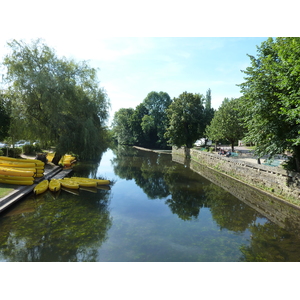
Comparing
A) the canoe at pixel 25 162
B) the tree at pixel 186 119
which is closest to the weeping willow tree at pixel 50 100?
the canoe at pixel 25 162

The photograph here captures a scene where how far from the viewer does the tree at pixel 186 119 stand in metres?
42.2

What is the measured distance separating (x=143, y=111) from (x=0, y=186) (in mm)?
59215

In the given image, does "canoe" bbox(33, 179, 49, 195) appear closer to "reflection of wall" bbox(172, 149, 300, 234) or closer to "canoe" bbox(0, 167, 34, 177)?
"canoe" bbox(0, 167, 34, 177)

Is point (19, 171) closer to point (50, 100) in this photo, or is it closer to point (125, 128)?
point (50, 100)

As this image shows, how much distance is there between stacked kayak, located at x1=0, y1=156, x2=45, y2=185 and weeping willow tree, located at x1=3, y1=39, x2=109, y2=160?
135 inches

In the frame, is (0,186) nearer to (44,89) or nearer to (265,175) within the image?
(44,89)

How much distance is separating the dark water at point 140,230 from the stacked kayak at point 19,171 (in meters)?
1.56

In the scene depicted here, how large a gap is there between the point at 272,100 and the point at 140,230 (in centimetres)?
1028

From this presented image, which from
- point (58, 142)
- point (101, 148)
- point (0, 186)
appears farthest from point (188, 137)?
point (0, 186)

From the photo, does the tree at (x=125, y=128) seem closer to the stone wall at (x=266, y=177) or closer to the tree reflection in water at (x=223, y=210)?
the stone wall at (x=266, y=177)

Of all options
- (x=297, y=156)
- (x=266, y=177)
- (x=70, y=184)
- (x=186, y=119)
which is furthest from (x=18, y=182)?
(x=186, y=119)

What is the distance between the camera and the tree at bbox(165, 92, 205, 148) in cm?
4219

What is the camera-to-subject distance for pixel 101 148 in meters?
21.1

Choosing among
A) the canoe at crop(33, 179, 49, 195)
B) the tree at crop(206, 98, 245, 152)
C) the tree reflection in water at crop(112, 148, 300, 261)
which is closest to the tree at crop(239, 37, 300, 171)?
the tree reflection in water at crop(112, 148, 300, 261)
